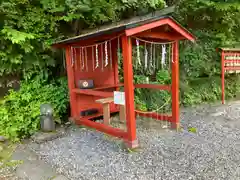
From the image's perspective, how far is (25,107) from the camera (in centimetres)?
464

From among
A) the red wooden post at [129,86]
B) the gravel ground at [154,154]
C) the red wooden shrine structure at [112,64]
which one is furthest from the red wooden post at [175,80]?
the red wooden post at [129,86]

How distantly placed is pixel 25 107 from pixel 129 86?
98.2 inches

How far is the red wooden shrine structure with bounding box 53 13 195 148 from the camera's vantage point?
3.49 metres

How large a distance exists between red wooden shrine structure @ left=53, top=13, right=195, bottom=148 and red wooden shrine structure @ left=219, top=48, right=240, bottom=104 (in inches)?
129

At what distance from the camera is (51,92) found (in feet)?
16.4

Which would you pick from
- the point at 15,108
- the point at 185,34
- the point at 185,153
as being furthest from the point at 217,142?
the point at 15,108

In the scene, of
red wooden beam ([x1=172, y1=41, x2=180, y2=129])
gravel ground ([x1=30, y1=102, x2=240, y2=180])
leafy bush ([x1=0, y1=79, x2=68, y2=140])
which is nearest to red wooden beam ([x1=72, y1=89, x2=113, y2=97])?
leafy bush ([x1=0, y1=79, x2=68, y2=140])

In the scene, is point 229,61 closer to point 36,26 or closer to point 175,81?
point 175,81

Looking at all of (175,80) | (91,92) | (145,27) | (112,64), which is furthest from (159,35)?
(112,64)

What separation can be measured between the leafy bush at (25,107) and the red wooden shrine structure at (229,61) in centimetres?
529

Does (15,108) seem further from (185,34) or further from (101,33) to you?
(185,34)

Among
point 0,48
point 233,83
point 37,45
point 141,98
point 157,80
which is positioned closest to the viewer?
point 0,48

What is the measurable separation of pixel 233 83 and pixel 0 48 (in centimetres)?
773

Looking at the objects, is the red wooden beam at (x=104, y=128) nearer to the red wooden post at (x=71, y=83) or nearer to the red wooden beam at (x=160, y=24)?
the red wooden post at (x=71, y=83)
